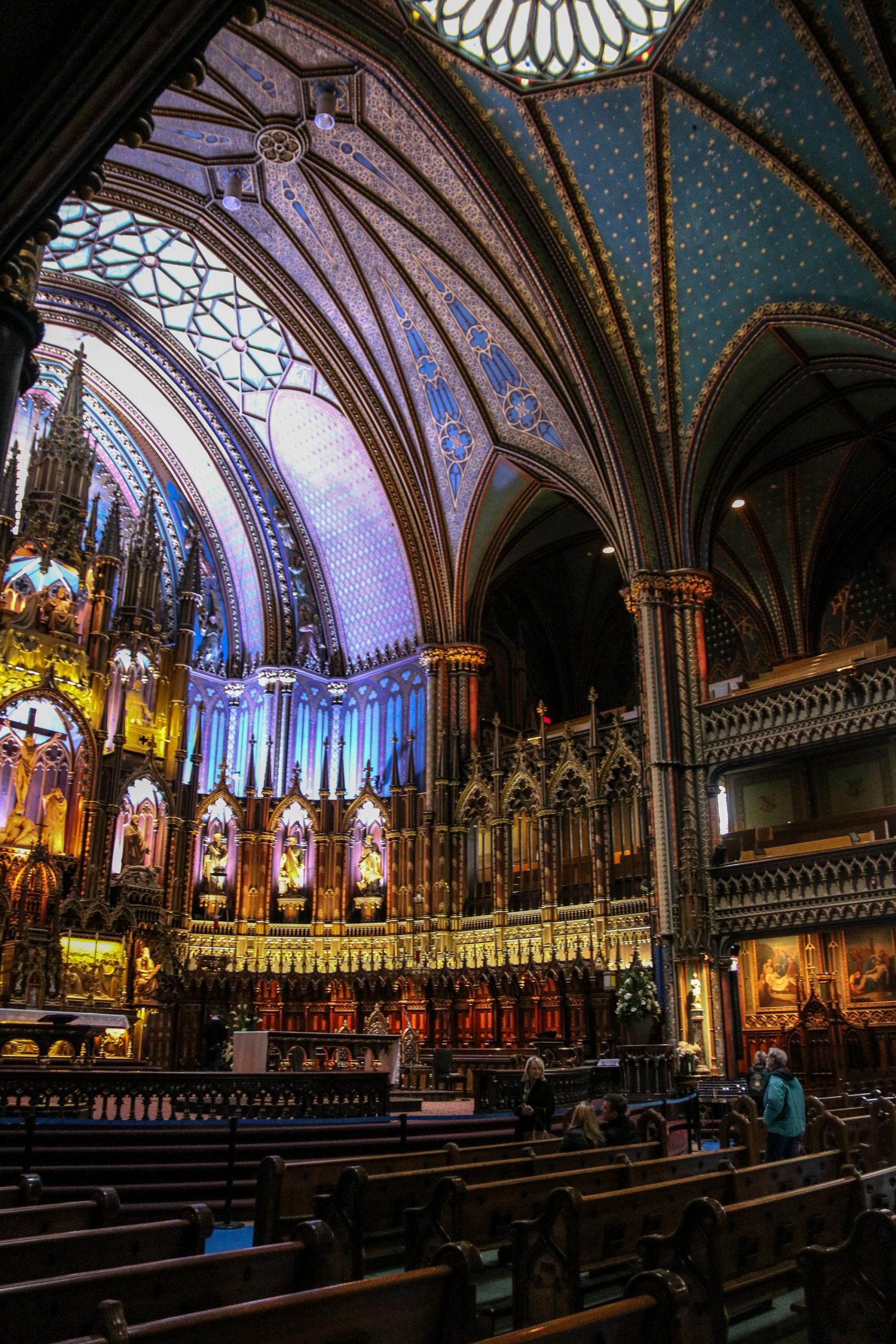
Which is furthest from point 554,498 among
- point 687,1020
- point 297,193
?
point 687,1020

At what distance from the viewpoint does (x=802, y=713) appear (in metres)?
22.2

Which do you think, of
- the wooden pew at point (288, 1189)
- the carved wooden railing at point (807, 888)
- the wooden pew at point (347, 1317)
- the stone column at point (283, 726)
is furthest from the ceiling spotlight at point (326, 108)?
the wooden pew at point (347, 1317)

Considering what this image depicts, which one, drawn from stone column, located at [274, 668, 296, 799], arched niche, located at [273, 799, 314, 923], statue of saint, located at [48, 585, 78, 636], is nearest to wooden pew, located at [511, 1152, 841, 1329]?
statue of saint, located at [48, 585, 78, 636]

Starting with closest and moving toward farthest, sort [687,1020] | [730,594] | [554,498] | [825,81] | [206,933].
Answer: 1. [825,81]
2. [687,1020]
3. [206,933]
4. [554,498]
5. [730,594]

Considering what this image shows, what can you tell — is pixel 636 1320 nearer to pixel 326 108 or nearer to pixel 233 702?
pixel 326 108

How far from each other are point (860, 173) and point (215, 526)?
1911cm

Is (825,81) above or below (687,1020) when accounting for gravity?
above

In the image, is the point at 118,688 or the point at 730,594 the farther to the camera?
the point at 730,594

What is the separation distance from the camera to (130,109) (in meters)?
5.98

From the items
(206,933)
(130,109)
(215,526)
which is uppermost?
(215,526)

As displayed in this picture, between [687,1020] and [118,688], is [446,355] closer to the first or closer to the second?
[118,688]

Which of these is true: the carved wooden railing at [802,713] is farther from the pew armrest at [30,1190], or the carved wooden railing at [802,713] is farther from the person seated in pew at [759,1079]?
the pew armrest at [30,1190]

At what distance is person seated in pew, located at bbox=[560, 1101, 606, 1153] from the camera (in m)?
8.53

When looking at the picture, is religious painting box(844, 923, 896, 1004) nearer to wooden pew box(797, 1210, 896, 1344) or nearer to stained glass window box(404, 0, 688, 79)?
stained glass window box(404, 0, 688, 79)
